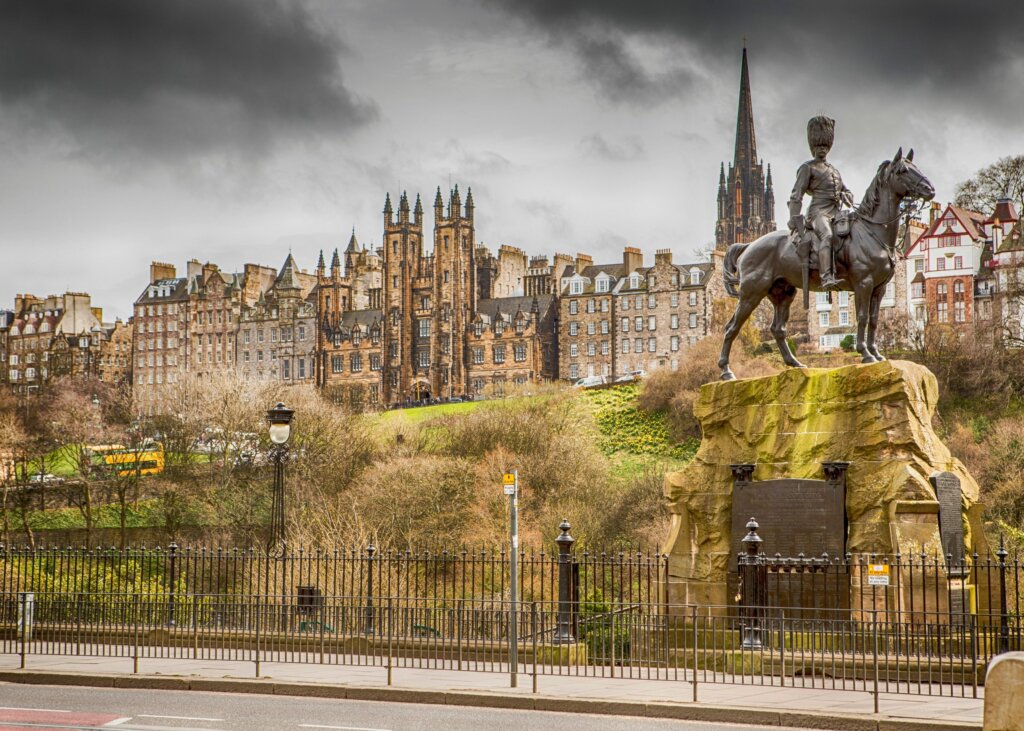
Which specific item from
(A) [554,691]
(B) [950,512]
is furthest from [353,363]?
(A) [554,691]

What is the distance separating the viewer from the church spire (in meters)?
167

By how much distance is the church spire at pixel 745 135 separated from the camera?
16662 centimetres

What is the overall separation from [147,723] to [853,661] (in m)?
8.56

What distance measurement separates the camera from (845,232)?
23438 millimetres

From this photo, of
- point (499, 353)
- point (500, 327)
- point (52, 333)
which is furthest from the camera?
point (52, 333)

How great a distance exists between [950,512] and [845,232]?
4.70 metres

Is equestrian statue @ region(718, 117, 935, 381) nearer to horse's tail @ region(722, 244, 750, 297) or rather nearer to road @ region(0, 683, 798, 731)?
horse's tail @ region(722, 244, 750, 297)

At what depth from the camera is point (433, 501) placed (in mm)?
56844

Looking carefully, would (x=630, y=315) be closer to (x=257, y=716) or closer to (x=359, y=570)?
(x=359, y=570)

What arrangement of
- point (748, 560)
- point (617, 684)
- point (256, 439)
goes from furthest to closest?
point (256, 439) → point (748, 560) → point (617, 684)

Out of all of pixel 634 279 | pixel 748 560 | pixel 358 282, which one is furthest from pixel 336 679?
pixel 358 282

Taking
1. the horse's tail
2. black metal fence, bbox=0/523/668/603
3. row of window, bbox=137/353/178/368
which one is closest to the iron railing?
black metal fence, bbox=0/523/668/603

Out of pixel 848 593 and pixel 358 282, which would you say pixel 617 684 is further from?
pixel 358 282

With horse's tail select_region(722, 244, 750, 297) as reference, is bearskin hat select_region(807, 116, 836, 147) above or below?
above
